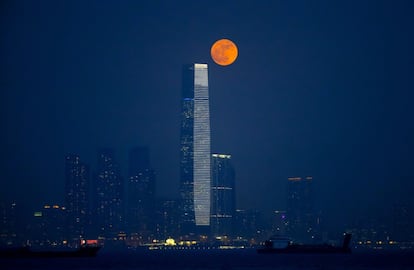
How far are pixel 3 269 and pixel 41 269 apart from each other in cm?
802

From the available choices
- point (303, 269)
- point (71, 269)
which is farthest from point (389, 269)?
point (71, 269)

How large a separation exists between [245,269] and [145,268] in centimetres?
2323

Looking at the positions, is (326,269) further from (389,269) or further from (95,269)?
(95,269)

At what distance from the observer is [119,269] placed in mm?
178500

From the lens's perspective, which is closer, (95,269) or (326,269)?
(326,269)

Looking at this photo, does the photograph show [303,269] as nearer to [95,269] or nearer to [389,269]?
[389,269]

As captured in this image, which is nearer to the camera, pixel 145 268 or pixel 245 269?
pixel 245 269

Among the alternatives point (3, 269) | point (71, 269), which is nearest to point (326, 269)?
point (71, 269)

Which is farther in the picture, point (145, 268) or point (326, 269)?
point (145, 268)

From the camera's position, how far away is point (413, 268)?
166000mm

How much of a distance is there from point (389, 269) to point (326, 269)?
1460cm

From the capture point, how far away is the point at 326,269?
533 ft

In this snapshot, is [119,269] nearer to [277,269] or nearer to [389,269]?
[277,269]

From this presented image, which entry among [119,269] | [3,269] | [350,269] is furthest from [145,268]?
[350,269]
